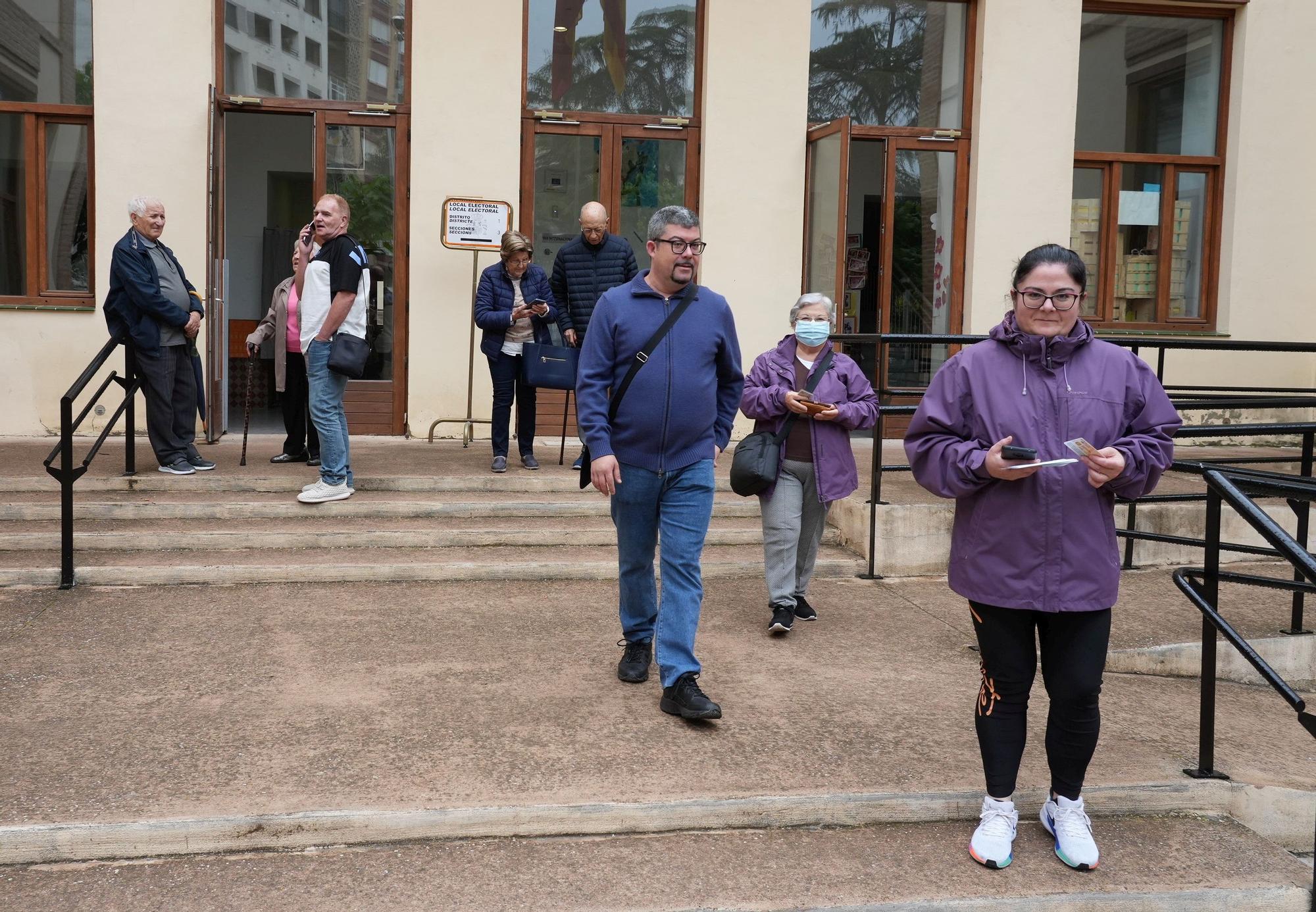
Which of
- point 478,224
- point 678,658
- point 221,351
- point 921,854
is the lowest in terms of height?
point 921,854

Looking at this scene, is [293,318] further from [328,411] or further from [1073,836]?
[1073,836]

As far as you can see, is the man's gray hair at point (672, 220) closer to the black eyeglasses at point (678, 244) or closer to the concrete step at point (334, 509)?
the black eyeglasses at point (678, 244)

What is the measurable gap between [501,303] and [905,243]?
177 inches

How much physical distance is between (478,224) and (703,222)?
2.04 m

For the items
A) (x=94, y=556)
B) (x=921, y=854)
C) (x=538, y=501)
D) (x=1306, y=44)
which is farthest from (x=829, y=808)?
(x=1306, y=44)

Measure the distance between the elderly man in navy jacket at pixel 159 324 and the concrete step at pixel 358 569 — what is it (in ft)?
4.69

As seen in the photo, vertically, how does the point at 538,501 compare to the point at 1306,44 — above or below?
below

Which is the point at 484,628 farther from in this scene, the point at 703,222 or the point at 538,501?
the point at 703,222

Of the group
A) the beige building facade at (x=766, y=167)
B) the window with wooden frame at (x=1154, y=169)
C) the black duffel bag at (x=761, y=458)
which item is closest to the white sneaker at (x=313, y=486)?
the beige building facade at (x=766, y=167)

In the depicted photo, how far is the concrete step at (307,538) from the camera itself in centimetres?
694

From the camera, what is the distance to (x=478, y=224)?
392 inches

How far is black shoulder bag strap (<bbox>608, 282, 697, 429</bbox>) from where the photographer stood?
15.6 ft

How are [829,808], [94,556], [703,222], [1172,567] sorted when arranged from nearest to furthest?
1. [829,808]
2. [94,556]
3. [1172,567]
4. [703,222]

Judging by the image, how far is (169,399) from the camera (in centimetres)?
802
